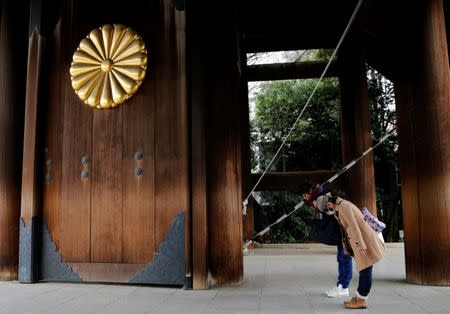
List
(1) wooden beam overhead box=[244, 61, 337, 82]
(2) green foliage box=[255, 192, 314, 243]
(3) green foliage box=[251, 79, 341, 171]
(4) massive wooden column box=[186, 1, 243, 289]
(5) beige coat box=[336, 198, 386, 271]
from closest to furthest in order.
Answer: (5) beige coat box=[336, 198, 386, 271] < (4) massive wooden column box=[186, 1, 243, 289] < (1) wooden beam overhead box=[244, 61, 337, 82] < (2) green foliage box=[255, 192, 314, 243] < (3) green foliage box=[251, 79, 341, 171]

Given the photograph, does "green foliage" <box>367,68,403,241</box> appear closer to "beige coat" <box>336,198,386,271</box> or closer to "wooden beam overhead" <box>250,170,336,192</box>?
"wooden beam overhead" <box>250,170,336,192</box>

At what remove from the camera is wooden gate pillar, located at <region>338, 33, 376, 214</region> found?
322 inches

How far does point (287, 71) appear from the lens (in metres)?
10.0

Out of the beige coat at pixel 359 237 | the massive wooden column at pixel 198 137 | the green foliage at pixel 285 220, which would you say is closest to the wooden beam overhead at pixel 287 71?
the massive wooden column at pixel 198 137

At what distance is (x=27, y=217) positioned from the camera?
5.26 meters

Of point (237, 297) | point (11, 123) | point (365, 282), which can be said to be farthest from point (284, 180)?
point (365, 282)

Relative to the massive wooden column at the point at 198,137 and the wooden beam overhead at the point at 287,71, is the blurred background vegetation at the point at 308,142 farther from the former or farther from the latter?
the massive wooden column at the point at 198,137

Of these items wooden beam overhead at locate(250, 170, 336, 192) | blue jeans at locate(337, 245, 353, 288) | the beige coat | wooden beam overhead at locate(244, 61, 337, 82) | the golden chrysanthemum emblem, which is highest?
wooden beam overhead at locate(244, 61, 337, 82)

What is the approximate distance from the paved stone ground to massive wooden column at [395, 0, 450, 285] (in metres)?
0.35

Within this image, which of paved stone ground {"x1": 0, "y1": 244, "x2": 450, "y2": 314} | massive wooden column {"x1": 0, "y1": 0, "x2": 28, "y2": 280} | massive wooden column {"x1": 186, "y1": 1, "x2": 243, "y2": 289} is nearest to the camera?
paved stone ground {"x1": 0, "y1": 244, "x2": 450, "y2": 314}

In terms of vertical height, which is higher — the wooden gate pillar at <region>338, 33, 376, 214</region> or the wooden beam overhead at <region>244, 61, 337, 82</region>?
the wooden beam overhead at <region>244, 61, 337, 82</region>

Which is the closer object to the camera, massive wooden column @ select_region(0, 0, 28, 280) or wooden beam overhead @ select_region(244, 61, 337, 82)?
massive wooden column @ select_region(0, 0, 28, 280)

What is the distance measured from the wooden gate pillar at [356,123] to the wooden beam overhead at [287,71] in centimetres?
92

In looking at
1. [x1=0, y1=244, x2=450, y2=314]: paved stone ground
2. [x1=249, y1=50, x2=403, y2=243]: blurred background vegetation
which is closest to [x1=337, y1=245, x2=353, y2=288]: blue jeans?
[x1=0, y1=244, x2=450, y2=314]: paved stone ground
